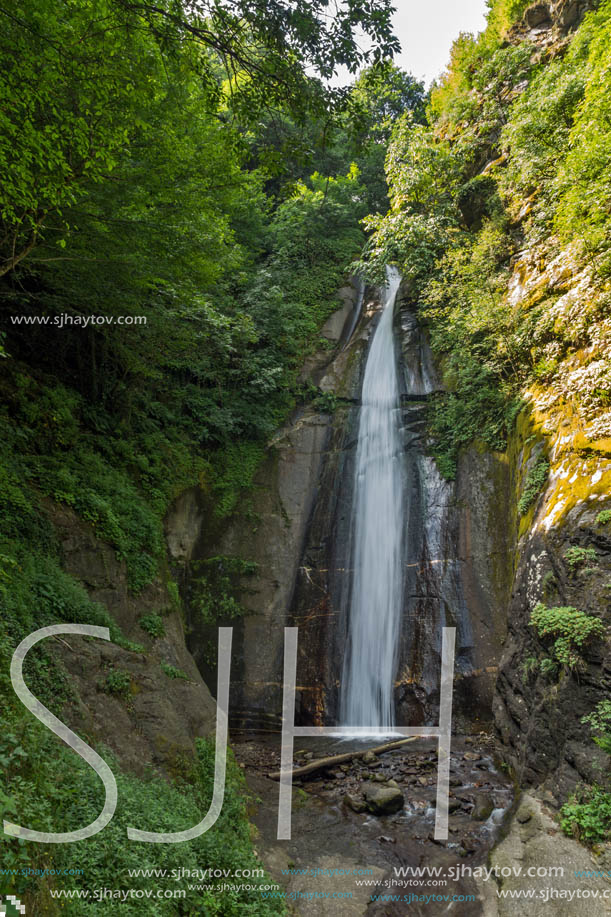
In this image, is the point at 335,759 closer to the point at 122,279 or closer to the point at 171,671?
the point at 171,671

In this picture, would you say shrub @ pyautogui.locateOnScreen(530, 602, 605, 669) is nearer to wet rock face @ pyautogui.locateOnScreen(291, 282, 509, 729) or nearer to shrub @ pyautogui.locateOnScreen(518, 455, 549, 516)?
shrub @ pyautogui.locateOnScreen(518, 455, 549, 516)

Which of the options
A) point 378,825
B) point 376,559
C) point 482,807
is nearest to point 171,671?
point 378,825

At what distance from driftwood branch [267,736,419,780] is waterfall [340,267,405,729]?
2.53ft

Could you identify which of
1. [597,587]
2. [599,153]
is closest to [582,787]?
[597,587]

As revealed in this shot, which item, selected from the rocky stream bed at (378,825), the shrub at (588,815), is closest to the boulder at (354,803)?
the rocky stream bed at (378,825)

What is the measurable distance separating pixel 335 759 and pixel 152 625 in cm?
393

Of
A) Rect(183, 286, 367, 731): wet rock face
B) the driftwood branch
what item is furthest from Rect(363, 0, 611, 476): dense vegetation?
the driftwood branch

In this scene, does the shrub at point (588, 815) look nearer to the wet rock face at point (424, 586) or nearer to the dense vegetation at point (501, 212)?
the wet rock face at point (424, 586)

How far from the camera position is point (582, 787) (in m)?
5.49

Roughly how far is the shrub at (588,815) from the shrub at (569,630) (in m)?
1.41

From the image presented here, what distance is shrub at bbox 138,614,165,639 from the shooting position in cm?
755

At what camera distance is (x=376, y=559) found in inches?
448

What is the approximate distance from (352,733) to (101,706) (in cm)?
584

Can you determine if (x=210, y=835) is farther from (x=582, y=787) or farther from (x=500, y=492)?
(x=500, y=492)
